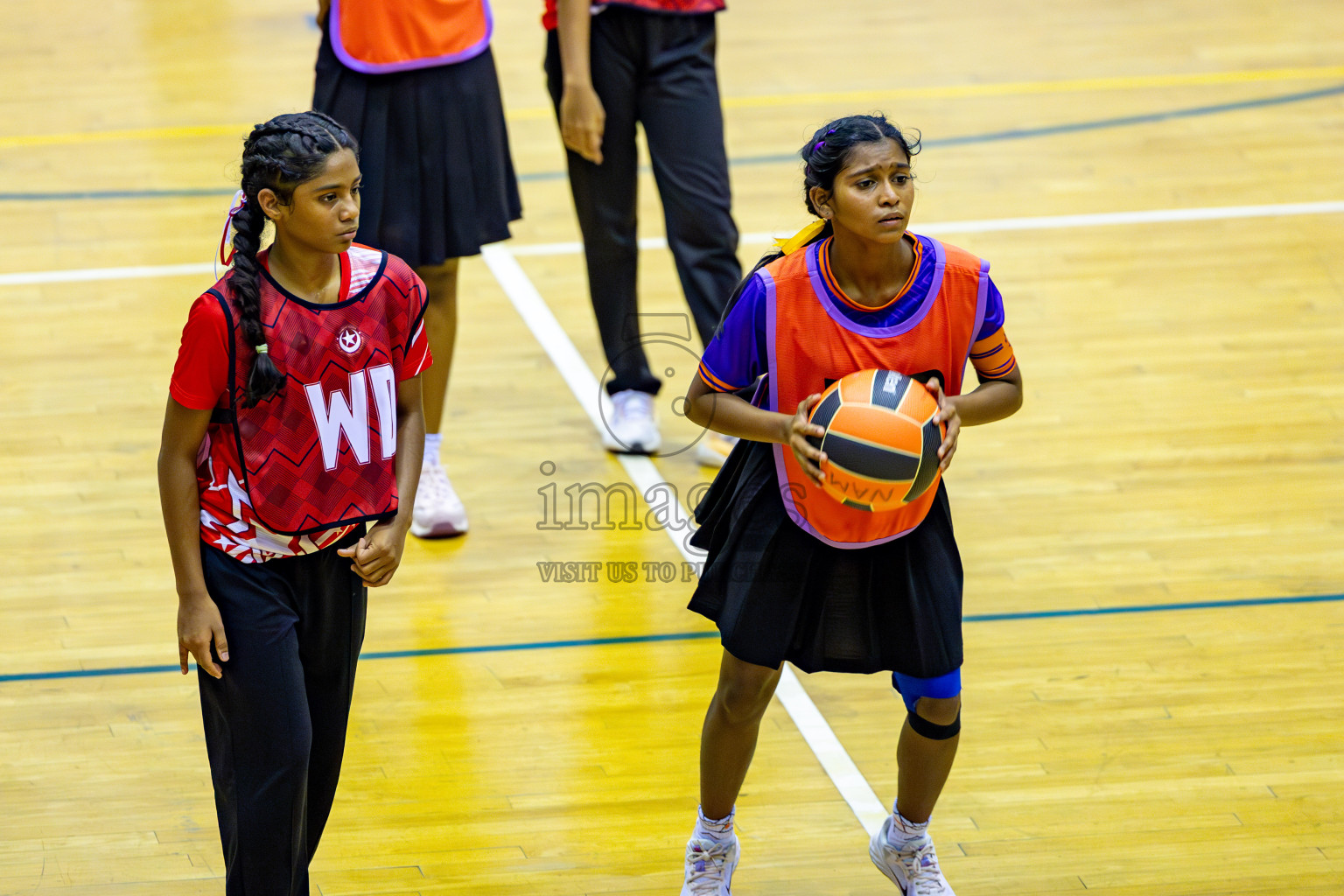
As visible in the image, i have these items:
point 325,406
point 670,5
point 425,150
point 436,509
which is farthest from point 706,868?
point 670,5

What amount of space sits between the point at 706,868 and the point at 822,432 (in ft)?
3.03

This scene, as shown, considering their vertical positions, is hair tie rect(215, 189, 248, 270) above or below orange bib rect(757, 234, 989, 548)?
above

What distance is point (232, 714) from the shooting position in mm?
2385

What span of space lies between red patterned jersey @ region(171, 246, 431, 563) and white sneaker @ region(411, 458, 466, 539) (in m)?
1.73

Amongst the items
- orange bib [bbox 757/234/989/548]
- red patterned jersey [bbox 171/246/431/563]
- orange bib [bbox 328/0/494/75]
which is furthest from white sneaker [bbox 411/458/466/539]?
orange bib [bbox 757/234/989/548]

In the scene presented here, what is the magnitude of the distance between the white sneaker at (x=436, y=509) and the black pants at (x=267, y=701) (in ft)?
5.60

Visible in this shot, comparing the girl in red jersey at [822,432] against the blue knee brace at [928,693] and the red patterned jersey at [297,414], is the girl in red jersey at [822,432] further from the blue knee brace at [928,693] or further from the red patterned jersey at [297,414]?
the red patterned jersey at [297,414]

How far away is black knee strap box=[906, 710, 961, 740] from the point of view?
8.87 feet

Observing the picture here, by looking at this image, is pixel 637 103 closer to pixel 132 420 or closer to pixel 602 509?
pixel 602 509

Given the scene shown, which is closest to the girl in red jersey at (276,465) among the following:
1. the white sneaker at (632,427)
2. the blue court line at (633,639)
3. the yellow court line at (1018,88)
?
the blue court line at (633,639)

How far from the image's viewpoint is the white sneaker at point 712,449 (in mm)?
4648

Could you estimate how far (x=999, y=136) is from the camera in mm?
7324

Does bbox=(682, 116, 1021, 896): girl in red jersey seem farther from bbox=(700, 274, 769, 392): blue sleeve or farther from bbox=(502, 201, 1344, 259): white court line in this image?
bbox=(502, 201, 1344, 259): white court line

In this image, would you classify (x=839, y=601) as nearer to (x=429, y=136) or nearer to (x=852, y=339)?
(x=852, y=339)
